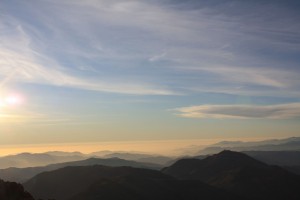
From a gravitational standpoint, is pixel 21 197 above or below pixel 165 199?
above

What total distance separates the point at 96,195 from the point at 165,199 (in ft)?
124

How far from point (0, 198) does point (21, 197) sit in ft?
16.0

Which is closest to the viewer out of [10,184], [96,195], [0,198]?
[0,198]

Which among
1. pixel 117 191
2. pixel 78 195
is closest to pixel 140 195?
pixel 117 191

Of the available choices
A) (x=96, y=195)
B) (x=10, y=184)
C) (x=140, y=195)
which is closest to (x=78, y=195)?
(x=96, y=195)

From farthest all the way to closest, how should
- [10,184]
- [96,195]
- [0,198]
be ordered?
[96,195], [10,184], [0,198]

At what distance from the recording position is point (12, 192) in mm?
82125

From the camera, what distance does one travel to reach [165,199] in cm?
19975

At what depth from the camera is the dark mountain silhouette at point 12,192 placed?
80375mm

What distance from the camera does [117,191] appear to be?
196750 millimetres

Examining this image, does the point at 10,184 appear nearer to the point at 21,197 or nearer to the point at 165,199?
the point at 21,197

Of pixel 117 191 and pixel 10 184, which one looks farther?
pixel 117 191

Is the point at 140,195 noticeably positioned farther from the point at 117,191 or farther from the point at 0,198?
the point at 0,198

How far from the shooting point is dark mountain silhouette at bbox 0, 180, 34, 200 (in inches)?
3164
